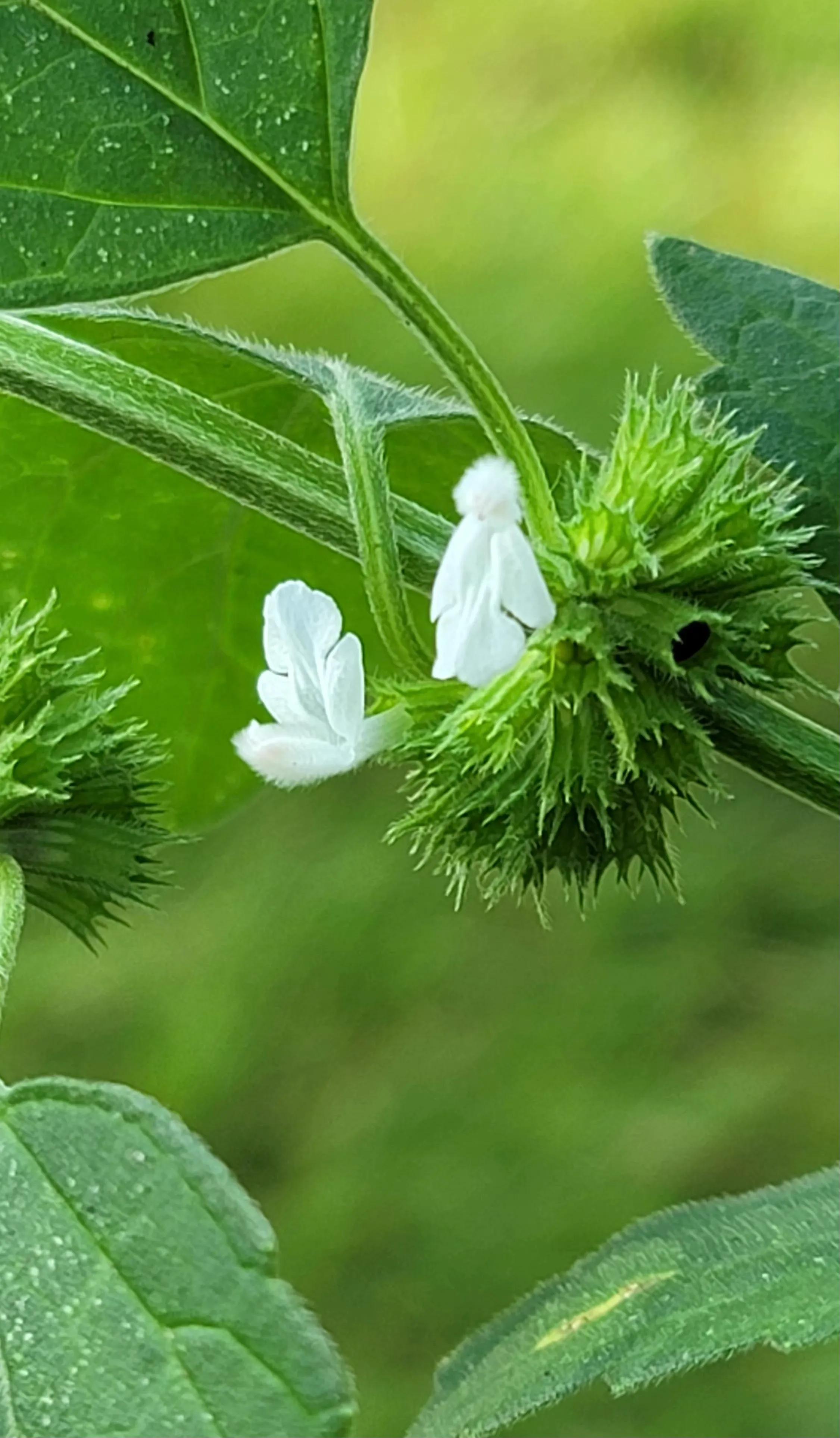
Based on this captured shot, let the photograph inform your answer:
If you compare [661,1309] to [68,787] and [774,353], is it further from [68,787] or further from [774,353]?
[774,353]

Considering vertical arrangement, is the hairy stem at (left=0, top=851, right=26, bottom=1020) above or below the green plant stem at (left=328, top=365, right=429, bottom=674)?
below

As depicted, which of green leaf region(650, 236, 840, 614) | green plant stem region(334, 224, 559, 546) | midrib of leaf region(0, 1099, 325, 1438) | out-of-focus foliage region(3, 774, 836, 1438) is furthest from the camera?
out-of-focus foliage region(3, 774, 836, 1438)

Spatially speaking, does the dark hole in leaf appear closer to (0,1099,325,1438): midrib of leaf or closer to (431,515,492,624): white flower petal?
(431,515,492,624): white flower petal

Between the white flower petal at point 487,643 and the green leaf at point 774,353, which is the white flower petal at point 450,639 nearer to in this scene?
the white flower petal at point 487,643

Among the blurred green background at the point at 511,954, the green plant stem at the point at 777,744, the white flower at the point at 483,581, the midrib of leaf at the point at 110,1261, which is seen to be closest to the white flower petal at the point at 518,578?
the white flower at the point at 483,581

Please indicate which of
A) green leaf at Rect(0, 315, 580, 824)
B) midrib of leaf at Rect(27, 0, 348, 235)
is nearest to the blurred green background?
green leaf at Rect(0, 315, 580, 824)

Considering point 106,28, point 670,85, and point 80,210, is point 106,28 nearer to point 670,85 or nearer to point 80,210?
point 80,210

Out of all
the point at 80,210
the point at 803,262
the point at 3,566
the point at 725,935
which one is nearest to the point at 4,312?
the point at 80,210
